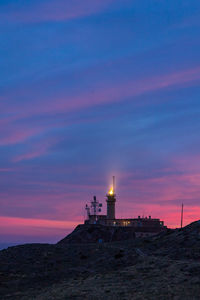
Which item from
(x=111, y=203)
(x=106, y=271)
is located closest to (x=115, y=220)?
(x=111, y=203)

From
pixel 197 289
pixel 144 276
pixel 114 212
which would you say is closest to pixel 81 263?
pixel 144 276

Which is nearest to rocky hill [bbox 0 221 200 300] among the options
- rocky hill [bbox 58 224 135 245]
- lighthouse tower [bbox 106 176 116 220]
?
rocky hill [bbox 58 224 135 245]

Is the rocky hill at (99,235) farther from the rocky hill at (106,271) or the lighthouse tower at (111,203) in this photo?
the rocky hill at (106,271)

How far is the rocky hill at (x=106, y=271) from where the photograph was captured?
39625 millimetres

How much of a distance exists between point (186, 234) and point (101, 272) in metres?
17.5

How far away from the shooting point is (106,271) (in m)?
50.6

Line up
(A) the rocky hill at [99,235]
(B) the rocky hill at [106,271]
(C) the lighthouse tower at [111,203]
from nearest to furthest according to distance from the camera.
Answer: (B) the rocky hill at [106,271] → (A) the rocky hill at [99,235] → (C) the lighthouse tower at [111,203]

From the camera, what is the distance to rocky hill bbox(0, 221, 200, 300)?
130 feet

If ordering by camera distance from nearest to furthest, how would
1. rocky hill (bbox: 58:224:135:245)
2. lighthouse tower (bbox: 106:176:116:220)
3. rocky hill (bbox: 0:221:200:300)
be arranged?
rocky hill (bbox: 0:221:200:300)
rocky hill (bbox: 58:224:135:245)
lighthouse tower (bbox: 106:176:116:220)

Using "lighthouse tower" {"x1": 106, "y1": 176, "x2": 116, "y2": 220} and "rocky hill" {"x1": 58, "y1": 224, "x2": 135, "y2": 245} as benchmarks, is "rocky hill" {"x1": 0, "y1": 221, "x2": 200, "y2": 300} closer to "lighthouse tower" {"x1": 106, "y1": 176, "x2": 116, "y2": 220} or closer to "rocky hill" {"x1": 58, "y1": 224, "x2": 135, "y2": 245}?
"rocky hill" {"x1": 58, "y1": 224, "x2": 135, "y2": 245}

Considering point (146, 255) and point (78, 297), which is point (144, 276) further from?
point (146, 255)

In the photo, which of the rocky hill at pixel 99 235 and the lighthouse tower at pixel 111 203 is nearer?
the rocky hill at pixel 99 235

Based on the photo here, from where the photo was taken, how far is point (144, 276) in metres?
44.1

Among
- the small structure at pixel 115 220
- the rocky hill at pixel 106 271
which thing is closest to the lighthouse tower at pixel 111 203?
the small structure at pixel 115 220
